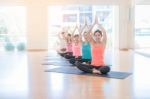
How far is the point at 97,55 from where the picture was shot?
4.52 metres

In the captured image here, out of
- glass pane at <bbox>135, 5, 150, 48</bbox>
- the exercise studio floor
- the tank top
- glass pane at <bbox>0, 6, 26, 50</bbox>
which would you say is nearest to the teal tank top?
the exercise studio floor

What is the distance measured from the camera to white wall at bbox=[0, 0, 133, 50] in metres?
11.1

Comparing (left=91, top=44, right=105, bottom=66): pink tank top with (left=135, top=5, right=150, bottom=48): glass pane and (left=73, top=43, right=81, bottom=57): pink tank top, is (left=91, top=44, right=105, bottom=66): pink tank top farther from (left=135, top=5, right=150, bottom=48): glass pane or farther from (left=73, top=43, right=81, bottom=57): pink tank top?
(left=135, top=5, right=150, bottom=48): glass pane

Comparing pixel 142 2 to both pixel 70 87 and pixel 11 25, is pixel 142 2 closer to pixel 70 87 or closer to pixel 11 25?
pixel 11 25

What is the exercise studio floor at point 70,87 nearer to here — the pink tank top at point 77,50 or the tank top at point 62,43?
the pink tank top at point 77,50

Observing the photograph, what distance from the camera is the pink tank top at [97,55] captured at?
4488mm

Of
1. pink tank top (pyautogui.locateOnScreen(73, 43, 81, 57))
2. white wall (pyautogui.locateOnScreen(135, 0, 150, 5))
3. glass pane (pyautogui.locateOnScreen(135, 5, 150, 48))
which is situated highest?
white wall (pyautogui.locateOnScreen(135, 0, 150, 5))

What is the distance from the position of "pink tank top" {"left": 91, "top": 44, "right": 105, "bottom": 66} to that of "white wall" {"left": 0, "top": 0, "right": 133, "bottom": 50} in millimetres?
6843

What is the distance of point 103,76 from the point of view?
4.11m

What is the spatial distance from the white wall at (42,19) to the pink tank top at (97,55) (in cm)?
684

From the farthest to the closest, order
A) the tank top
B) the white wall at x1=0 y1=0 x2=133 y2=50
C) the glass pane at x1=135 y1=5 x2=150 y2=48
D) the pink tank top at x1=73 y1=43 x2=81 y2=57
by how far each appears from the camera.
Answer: the white wall at x1=0 y1=0 x2=133 y2=50 → the glass pane at x1=135 y1=5 x2=150 y2=48 → the tank top → the pink tank top at x1=73 y1=43 x2=81 y2=57

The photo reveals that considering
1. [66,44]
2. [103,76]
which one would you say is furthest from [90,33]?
[66,44]

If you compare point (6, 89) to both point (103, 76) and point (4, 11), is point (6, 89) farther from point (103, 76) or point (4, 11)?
point (4, 11)

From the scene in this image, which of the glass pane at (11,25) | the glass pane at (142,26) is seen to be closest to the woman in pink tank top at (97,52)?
the glass pane at (142,26)
